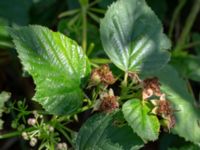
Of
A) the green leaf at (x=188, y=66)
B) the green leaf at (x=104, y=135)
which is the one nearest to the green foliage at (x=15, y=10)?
the green leaf at (x=188, y=66)

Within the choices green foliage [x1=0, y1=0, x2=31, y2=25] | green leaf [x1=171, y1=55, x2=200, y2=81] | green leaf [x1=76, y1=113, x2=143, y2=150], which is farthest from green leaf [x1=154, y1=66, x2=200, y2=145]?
green foliage [x1=0, y1=0, x2=31, y2=25]

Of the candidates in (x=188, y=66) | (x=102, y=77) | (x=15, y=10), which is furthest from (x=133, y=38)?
(x=15, y=10)

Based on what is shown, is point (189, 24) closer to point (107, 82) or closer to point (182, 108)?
point (182, 108)

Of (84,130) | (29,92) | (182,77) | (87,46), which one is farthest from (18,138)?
(84,130)

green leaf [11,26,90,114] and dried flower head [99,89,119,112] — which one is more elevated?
green leaf [11,26,90,114]

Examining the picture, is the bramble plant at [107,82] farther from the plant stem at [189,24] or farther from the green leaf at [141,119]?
the plant stem at [189,24]

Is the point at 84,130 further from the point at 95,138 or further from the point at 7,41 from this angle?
the point at 7,41

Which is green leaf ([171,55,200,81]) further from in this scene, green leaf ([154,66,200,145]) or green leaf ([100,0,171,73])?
green leaf ([100,0,171,73])
